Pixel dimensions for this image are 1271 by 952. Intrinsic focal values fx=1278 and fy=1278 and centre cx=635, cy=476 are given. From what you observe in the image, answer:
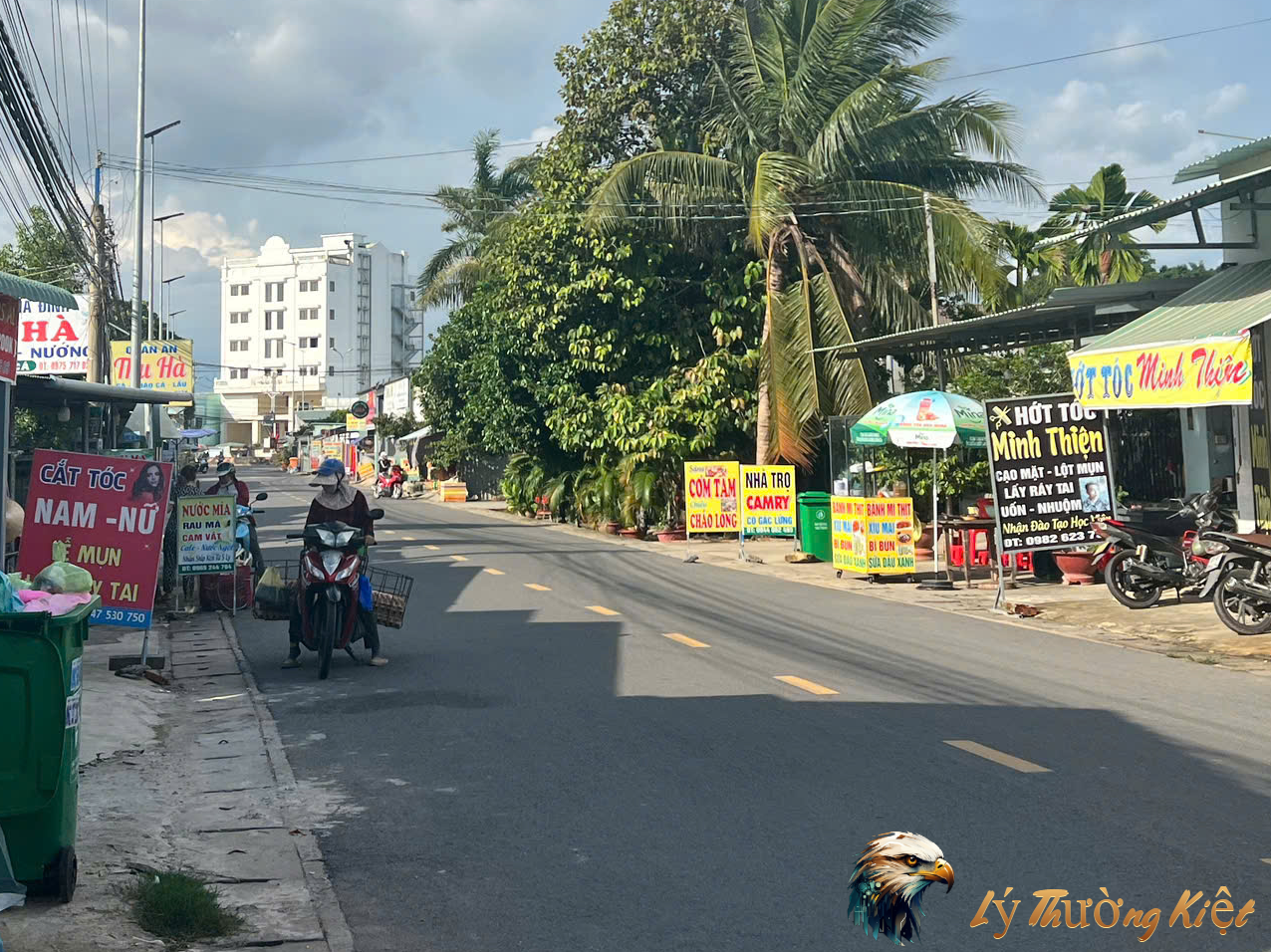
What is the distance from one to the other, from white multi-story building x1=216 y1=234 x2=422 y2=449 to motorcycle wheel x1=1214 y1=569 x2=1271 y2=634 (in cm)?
10544

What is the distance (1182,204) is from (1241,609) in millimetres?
4634

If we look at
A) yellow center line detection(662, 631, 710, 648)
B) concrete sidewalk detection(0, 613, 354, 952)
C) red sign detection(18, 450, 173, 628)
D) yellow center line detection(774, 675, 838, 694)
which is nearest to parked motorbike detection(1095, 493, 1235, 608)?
yellow center line detection(662, 631, 710, 648)

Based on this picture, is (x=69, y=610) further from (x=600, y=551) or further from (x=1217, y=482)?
(x=600, y=551)

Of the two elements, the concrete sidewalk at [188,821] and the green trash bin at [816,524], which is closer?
the concrete sidewalk at [188,821]

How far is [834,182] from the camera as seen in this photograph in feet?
82.8

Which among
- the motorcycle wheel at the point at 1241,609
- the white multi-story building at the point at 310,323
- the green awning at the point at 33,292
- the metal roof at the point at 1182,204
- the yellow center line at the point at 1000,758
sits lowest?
the yellow center line at the point at 1000,758

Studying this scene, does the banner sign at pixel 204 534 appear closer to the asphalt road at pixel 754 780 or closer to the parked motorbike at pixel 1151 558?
the asphalt road at pixel 754 780

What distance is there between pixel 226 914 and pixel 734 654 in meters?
7.19

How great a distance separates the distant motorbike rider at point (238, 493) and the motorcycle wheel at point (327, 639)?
531 centimetres

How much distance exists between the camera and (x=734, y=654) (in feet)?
38.2

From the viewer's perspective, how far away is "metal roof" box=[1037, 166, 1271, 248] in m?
13.0

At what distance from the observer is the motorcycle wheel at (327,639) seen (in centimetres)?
1048

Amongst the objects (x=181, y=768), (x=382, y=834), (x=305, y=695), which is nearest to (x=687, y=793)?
A: (x=382, y=834)

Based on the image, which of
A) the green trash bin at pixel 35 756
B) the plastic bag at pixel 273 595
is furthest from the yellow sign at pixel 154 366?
the green trash bin at pixel 35 756
